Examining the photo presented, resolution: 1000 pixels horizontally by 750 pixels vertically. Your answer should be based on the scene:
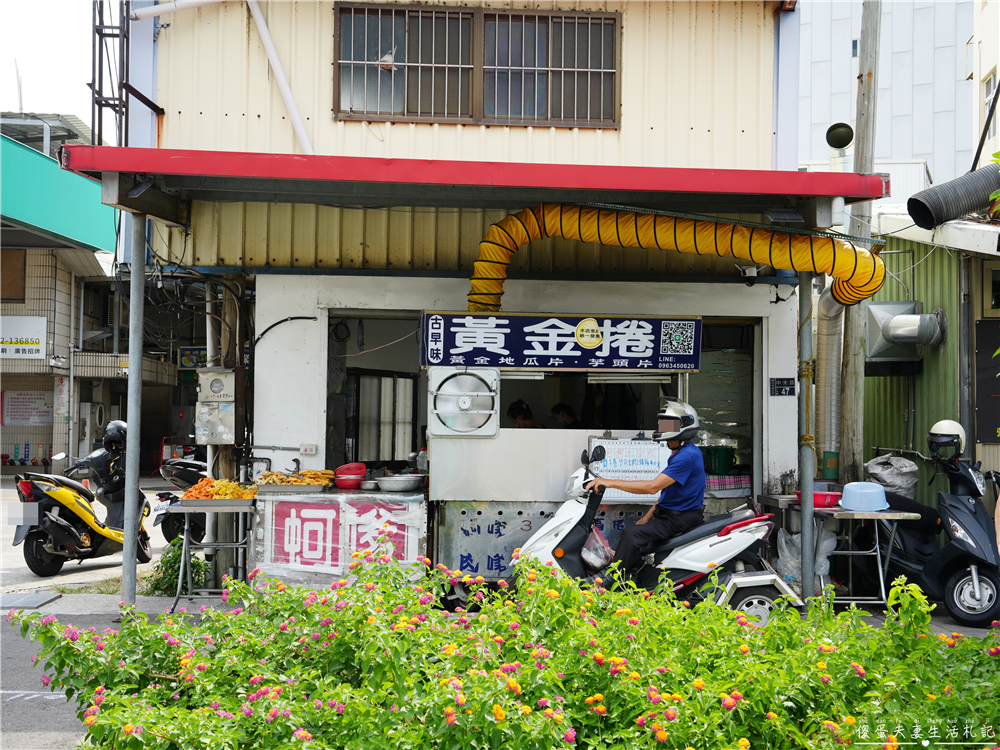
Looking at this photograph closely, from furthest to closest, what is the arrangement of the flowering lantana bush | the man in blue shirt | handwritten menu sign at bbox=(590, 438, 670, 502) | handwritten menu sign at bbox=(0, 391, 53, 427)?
1. handwritten menu sign at bbox=(0, 391, 53, 427)
2. handwritten menu sign at bbox=(590, 438, 670, 502)
3. the man in blue shirt
4. the flowering lantana bush

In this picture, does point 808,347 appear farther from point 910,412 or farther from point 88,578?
point 88,578

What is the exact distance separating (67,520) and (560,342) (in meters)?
6.58

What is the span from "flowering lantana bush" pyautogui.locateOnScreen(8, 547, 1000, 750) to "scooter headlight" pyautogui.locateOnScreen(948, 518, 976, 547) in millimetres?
4411

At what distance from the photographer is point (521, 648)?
3455mm

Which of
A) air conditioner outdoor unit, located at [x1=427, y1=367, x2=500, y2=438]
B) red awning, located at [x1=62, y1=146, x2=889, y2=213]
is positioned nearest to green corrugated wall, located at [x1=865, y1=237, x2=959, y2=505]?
red awning, located at [x1=62, y1=146, x2=889, y2=213]

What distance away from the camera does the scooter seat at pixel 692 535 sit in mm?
6812

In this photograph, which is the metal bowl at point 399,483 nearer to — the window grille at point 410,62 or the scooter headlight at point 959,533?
the window grille at point 410,62

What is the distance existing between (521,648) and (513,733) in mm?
767

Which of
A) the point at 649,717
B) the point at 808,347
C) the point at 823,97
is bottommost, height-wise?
the point at 649,717

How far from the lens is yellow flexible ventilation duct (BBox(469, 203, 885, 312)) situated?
7.67 m

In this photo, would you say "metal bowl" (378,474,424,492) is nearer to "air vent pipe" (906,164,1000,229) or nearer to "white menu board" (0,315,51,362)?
"air vent pipe" (906,164,1000,229)

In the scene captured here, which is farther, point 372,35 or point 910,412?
point 910,412

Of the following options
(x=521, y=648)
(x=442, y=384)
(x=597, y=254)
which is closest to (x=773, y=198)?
(x=597, y=254)

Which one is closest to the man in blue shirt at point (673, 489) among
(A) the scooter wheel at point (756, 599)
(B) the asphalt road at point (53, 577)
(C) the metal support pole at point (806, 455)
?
(A) the scooter wheel at point (756, 599)
